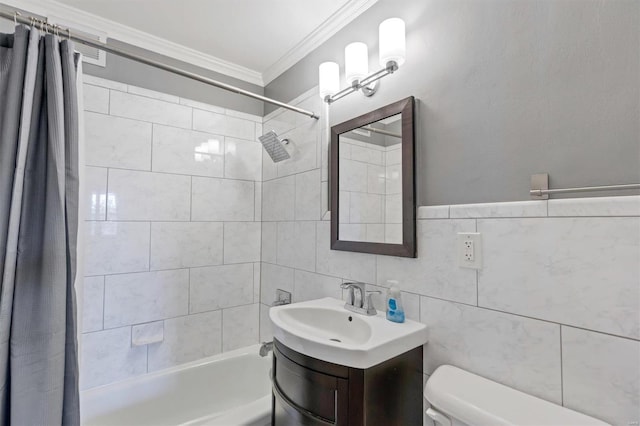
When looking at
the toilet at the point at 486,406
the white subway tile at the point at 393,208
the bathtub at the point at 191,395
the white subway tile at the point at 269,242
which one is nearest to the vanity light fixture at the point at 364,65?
the white subway tile at the point at 393,208

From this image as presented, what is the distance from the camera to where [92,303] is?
1782 millimetres

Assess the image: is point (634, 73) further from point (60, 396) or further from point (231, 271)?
point (231, 271)

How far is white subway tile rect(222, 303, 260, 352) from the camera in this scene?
2.26 meters

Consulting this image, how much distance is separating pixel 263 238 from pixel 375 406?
5.06 ft

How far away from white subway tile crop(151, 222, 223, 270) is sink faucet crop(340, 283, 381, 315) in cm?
111

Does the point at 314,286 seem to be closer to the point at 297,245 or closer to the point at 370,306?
the point at 297,245

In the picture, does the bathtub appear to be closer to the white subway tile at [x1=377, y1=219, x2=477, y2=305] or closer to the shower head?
the white subway tile at [x1=377, y1=219, x2=477, y2=305]

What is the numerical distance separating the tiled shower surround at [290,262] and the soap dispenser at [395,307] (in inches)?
2.3

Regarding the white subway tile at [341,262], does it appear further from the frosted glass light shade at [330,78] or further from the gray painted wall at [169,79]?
the gray painted wall at [169,79]

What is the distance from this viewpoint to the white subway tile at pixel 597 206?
0.81 metres

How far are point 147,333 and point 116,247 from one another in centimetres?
56

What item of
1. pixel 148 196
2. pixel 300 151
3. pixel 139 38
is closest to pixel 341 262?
pixel 300 151

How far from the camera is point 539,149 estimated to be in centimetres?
99

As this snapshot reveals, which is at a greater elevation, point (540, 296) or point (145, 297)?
point (540, 296)
